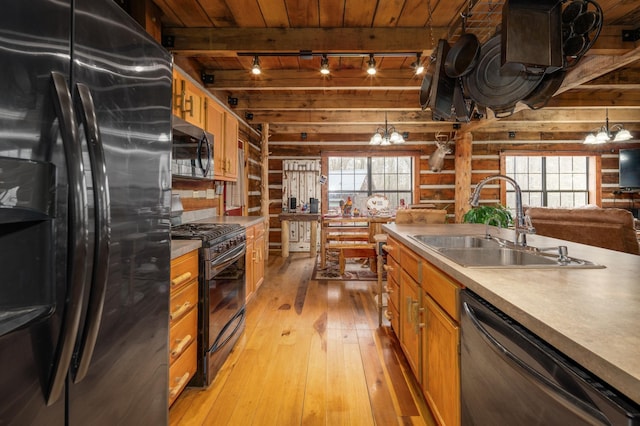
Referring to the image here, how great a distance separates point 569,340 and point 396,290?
1842 millimetres

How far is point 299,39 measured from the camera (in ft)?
9.33

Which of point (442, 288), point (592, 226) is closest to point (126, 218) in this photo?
point (442, 288)

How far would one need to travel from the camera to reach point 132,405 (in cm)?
103

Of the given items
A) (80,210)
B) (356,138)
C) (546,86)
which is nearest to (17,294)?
(80,210)

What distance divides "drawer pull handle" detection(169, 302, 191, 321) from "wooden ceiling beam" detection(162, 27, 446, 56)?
220 centimetres

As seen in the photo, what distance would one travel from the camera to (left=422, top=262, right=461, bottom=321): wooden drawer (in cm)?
132

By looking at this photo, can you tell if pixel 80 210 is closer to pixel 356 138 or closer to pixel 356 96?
pixel 356 96

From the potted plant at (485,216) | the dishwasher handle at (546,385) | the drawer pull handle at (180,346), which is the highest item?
the potted plant at (485,216)

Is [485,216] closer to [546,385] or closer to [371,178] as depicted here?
[371,178]

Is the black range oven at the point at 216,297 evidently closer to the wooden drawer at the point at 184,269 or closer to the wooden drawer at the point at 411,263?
the wooden drawer at the point at 184,269

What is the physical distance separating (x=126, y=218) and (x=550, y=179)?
8.39m

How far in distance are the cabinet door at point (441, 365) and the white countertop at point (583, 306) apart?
0.26 m

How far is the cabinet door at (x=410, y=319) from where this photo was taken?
1.86m

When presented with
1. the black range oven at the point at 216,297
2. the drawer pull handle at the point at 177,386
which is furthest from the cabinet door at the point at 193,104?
the drawer pull handle at the point at 177,386
